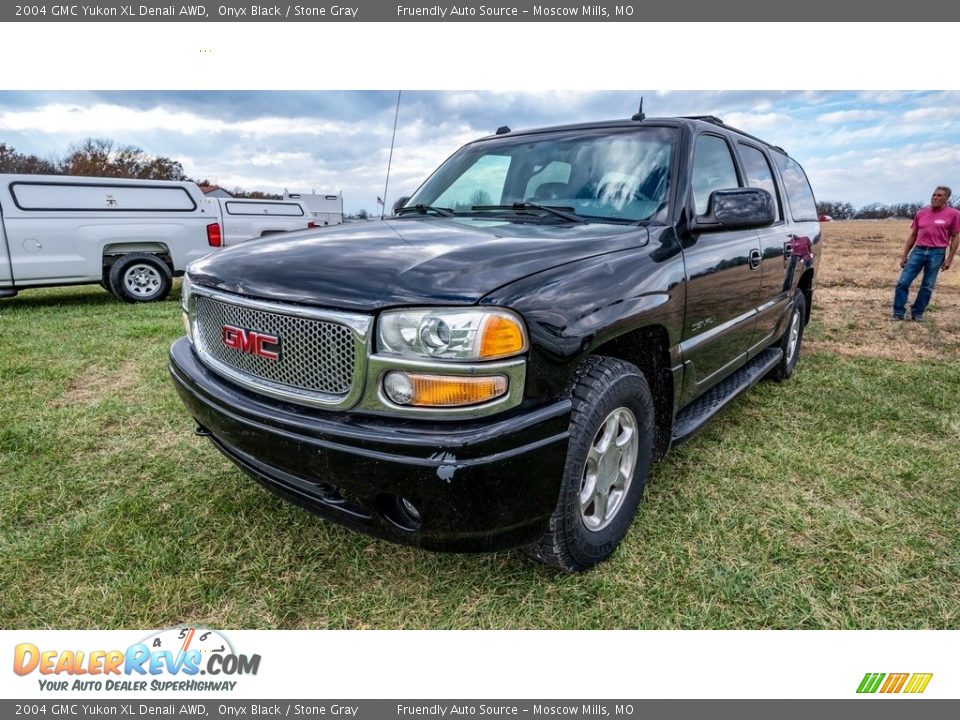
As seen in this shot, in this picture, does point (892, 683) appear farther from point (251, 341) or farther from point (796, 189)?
point (796, 189)

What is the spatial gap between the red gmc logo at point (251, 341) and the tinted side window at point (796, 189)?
4.07 meters

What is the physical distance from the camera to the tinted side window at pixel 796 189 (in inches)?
175

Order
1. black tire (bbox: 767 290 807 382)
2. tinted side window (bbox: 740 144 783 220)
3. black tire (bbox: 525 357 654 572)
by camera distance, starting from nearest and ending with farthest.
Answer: black tire (bbox: 525 357 654 572) < tinted side window (bbox: 740 144 783 220) < black tire (bbox: 767 290 807 382)

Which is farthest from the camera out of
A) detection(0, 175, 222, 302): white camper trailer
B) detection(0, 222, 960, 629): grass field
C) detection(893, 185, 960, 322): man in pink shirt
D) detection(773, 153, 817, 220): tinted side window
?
detection(0, 175, 222, 302): white camper trailer

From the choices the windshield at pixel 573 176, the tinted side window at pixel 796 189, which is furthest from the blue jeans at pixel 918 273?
the windshield at pixel 573 176

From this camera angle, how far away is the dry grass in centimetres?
599

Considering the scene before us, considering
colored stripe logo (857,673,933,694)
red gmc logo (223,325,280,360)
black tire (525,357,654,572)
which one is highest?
red gmc logo (223,325,280,360)

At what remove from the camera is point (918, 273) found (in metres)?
7.62

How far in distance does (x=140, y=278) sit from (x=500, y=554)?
877 cm

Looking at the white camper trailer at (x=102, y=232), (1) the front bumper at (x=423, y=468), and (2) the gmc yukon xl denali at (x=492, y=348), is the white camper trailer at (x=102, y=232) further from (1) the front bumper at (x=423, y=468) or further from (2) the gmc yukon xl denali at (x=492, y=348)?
(1) the front bumper at (x=423, y=468)

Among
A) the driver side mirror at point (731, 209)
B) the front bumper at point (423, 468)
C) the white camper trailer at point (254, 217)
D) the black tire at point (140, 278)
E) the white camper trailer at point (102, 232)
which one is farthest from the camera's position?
the white camper trailer at point (254, 217)

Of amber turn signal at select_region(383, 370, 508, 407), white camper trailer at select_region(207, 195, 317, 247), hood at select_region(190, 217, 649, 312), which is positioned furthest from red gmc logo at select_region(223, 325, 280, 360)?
white camper trailer at select_region(207, 195, 317, 247)

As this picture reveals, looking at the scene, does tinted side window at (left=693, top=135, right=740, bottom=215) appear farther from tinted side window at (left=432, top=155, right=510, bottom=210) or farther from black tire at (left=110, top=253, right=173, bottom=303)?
black tire at (left=110, top=253, right=173, bottom=303)

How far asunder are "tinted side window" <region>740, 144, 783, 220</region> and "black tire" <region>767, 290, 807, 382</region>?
992 millimetres
